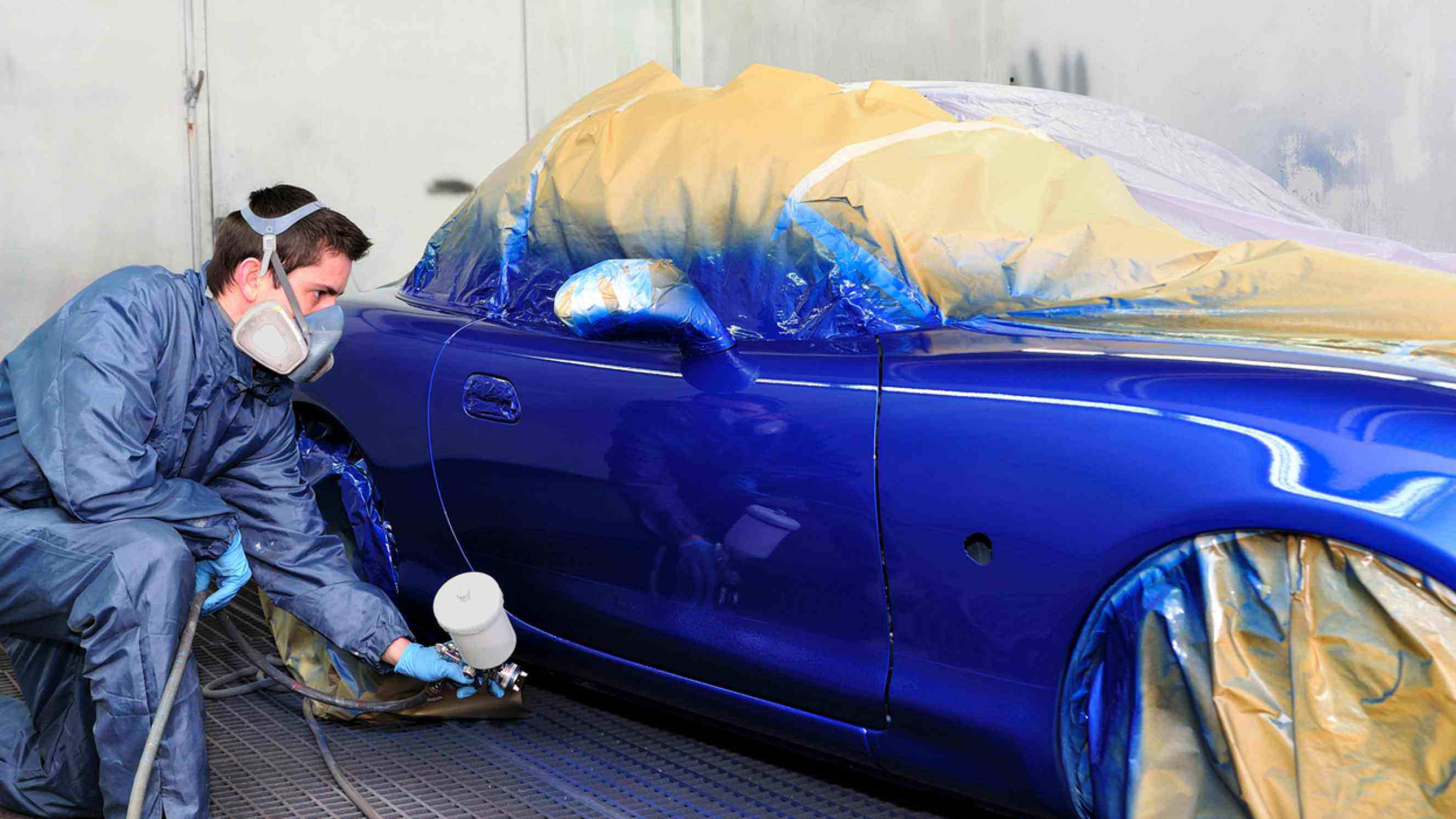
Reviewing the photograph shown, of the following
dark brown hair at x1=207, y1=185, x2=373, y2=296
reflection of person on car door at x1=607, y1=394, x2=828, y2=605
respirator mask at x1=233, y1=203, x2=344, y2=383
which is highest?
dark brown hair at x1=207, y1=185, x2=373, y2=296

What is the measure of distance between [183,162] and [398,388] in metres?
3.58

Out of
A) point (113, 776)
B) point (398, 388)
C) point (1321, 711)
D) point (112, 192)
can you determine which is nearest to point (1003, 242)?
point (1321, 711)

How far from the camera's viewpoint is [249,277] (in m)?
2.17

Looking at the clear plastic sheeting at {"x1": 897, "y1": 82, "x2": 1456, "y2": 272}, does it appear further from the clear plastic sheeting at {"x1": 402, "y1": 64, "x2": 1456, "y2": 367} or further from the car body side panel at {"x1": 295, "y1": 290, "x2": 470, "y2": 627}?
the car body side panel at {"x1": 295, "y1": 290, "x2": 470, "y2": 627}

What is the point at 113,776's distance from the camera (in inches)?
75.9

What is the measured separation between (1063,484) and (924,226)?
584 millimetres

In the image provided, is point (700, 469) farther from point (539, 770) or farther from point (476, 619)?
point (539, 770)

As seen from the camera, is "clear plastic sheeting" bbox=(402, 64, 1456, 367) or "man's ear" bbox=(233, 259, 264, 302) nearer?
"clear plastic sheeting" bbox=(402, 64, 1456, 367)

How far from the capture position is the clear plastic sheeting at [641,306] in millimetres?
1851

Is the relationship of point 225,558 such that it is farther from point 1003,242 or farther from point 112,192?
point 112,192

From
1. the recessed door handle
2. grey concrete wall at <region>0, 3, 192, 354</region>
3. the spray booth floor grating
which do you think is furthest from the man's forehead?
grey concrete wall at <region>0, 3, 192, 354</region>

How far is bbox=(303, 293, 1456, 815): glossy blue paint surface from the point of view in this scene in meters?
1.35

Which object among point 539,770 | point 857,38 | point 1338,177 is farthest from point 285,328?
point 857,38

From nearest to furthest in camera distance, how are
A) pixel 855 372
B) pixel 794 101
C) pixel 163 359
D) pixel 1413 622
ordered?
pixel 1413 622 → pixel 855 372 → pixel 163 359 → pixel 794 101
